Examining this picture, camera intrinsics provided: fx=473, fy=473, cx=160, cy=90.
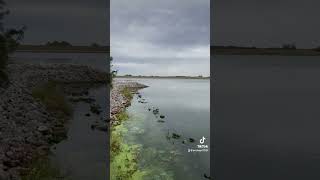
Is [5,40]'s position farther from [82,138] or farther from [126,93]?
[126,93]

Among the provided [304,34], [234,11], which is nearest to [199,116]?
[234,11]

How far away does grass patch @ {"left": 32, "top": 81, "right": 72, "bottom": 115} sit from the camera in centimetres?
779

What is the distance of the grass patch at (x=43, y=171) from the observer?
682 cm

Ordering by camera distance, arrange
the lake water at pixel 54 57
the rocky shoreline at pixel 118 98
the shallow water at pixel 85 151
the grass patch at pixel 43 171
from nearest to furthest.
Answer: the grass patch at pixel 43 171, the shallow water at pixel 85 151, the rocky shoreline at pixel 118 98, the lake water at pixel 54 57

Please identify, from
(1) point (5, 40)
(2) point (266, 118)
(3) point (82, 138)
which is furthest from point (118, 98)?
(2) point (266, 118)

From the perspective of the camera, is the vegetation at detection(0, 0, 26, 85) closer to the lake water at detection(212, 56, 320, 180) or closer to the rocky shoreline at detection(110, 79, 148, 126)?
the rocky shoreline at detection(110, 79, 148, 126)

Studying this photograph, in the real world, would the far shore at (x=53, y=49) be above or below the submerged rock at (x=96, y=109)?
above

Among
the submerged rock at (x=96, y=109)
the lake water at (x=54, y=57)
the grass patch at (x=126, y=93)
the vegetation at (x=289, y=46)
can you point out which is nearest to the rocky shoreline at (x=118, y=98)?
the grass patch at (x=126, y=93)

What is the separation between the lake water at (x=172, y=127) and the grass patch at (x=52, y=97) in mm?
1106

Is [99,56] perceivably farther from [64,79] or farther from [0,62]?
[0,62]

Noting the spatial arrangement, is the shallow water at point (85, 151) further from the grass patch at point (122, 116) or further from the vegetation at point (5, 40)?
the vegetation at point (5, 40)

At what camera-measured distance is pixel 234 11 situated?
881 cm

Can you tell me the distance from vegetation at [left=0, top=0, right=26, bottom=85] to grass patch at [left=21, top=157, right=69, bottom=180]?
5.32 ft

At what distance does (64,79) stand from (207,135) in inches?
98.6
